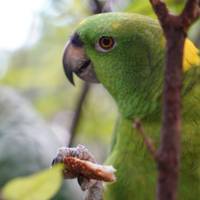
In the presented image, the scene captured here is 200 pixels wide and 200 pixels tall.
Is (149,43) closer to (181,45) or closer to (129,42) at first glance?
(129,42)

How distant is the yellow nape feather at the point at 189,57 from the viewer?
1574 millimetres

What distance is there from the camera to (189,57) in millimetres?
1589

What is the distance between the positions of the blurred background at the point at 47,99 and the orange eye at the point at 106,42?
0.14 m

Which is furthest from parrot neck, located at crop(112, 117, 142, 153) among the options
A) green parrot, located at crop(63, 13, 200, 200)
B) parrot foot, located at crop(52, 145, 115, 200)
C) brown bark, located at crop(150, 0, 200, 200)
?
brown bark, located at crop(150, 0, 200, 200)

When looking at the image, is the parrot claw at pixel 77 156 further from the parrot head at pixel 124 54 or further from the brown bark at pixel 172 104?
the brown bark at pixel 172 104

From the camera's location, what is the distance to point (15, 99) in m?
1.87

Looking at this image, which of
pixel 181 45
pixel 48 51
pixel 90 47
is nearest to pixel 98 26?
pixel 90 47

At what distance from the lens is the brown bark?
2.27ft

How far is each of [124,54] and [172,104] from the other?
0.94m

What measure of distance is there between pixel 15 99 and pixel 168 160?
4.02ft

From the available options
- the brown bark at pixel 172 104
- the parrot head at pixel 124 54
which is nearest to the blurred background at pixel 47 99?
the parrot head at pixel 124 54

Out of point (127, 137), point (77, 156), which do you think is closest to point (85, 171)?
point (77, 156)

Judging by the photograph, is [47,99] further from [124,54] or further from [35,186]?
[35,186]

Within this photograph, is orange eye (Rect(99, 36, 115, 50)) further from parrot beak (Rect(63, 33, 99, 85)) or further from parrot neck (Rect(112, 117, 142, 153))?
parrot neck (Rect(112, 117, 142, 153))
